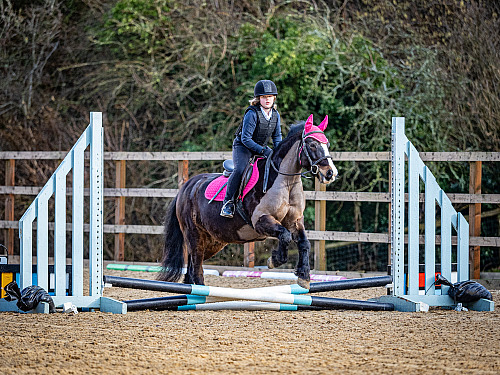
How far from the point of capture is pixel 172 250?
7.55m

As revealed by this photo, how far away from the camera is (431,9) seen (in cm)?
1207

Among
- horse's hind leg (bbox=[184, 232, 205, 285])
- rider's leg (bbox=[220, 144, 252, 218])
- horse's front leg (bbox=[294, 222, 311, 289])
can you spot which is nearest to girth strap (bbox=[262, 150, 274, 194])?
rider's leg (bbox=[220, 144, 252, 218])

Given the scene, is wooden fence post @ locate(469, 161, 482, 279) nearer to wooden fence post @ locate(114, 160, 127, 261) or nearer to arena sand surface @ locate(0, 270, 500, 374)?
arena sand surface @ locate(0, 270, 500, 374)

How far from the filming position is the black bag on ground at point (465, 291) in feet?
20.5

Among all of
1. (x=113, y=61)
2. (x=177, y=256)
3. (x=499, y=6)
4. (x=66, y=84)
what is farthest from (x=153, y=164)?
(x=499, y=6)

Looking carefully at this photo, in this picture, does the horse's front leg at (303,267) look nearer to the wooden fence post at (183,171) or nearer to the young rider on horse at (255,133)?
the young rider on horse at (255,133)

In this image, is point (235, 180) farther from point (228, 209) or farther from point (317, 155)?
point (317, 155)

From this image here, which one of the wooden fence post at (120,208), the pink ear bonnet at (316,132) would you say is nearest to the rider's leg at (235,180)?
the pink ear bonnet at (316,132)

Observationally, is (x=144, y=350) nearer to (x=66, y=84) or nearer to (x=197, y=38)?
(x=197, y=38)

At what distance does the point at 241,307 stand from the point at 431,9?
797cm

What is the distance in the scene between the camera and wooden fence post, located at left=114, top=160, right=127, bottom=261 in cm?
1035

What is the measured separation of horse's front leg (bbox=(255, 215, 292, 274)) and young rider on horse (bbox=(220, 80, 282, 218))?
461 millimetres

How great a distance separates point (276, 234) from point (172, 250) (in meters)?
1.83

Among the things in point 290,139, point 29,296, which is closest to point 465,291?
point 290,139
